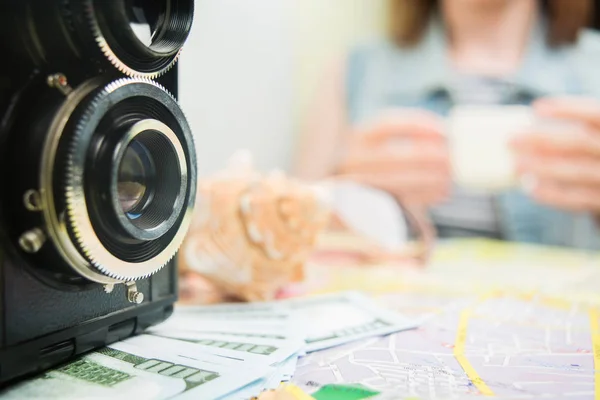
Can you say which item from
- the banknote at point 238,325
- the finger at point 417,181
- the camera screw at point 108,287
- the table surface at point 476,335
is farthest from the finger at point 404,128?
the camera screw at point 108,287

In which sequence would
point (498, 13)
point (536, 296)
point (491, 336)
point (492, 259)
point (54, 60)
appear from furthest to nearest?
point (498, 13) < point (492, 259) < point (536, 296) < point (491, 336) < point (54, 60)

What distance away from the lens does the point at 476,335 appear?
0.76 meters

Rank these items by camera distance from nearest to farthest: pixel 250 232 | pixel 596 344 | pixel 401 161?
1. pixel 596 344
2. pixel 250 232
3. pixel 401 161

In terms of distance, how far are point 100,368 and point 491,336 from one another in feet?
1.53

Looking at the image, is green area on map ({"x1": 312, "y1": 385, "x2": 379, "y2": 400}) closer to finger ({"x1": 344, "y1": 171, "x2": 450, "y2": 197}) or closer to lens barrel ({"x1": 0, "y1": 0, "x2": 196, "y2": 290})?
lens barrel ({"x1": 0, "y1": 0, "x2": 196, "y2": 290})

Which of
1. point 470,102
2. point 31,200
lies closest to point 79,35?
point 31,200

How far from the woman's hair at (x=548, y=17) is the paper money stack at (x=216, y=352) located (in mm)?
971

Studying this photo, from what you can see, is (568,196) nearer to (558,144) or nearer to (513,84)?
(558,144)

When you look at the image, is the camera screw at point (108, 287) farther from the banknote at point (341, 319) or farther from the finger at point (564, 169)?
the finger at point (564, 169)

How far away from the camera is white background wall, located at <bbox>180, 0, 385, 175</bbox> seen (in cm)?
125

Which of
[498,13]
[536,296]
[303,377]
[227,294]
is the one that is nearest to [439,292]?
[536,296]

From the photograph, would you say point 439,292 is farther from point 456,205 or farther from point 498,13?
point 498,13

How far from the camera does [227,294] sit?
0.95 meters

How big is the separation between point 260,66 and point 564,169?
781mm
